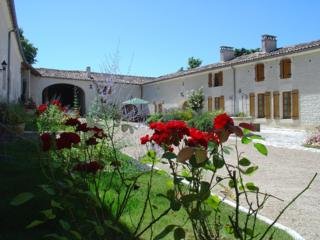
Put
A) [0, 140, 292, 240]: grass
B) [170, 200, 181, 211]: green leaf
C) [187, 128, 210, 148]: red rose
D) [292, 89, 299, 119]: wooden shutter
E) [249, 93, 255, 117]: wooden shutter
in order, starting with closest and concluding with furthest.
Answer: [170, 200, 181, 211]: green leaf, [187, 128, 210, 148]: red rose, [0, 140, 292, 240]: grass, [292, 89, 299, 119]: wooden shutter, [249, 93, 255, 117]: wooden shutter

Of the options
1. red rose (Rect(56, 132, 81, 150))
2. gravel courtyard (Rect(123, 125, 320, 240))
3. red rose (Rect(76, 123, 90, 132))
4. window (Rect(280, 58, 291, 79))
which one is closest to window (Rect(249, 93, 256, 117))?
window (Rect(280, 58, 291, 79))

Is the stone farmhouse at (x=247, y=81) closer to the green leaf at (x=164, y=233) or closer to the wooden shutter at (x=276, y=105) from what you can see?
the wooden shutter at (x=276, y=105)

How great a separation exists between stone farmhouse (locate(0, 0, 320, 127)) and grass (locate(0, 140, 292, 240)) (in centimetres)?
773

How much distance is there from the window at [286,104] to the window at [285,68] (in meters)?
0.94

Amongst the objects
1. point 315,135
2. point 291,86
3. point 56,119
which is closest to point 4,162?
point 56,119

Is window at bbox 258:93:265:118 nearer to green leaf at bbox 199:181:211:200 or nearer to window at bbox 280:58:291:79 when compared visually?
window at bbox 280:58:291:79

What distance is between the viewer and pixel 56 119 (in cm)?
1034

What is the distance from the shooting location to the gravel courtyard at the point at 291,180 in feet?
16.4

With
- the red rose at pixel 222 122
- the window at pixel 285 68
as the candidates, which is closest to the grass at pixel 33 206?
the red rose at pixel 222 122

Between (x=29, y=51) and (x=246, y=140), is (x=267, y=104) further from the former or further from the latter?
(x=29, y=51)

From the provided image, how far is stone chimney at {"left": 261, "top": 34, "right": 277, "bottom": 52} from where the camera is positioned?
26469mm

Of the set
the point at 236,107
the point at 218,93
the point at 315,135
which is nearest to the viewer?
the point at 315,135

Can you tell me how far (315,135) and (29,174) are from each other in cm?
1078

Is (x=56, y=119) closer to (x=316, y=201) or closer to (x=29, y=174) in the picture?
(x=29, y=174)
